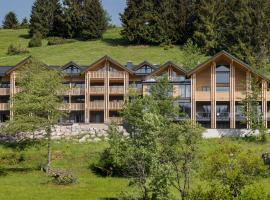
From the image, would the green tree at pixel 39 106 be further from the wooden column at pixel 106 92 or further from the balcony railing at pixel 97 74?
the balcony railing at pixel 97 74

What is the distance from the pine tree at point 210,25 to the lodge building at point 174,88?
35011 millimetres

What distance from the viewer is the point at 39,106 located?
188 ft

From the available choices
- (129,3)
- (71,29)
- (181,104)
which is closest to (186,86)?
(181,104)

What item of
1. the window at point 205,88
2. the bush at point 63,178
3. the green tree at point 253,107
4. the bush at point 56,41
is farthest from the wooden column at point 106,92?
the bush at point 56,41

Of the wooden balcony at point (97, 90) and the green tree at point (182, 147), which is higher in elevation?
the wooden balcony at point (97, 90)

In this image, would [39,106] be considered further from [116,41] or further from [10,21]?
[10,21]

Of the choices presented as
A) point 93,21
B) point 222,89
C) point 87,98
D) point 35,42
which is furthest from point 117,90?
point 93,21

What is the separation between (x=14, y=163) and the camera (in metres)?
58.4

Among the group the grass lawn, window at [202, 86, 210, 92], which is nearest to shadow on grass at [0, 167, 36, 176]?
the grass lawn

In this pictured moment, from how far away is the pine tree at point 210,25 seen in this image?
11406cm

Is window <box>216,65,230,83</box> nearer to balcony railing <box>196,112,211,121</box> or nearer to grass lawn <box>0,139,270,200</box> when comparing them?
balcony railing <box>196,112,211,121</box>

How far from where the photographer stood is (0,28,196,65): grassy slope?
109312 mm

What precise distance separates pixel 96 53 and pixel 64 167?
2428 inches

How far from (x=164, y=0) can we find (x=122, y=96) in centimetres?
5243
